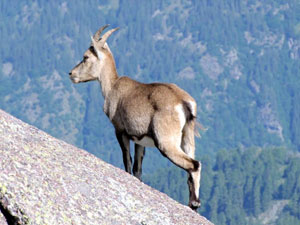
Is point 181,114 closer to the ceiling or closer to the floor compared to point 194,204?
closer to the ceiling

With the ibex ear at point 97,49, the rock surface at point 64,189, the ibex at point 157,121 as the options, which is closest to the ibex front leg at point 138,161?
the ibex at point 157,121

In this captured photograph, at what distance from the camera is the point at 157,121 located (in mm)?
19359

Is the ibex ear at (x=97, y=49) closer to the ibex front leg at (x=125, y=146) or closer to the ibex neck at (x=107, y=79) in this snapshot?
the ibex neck at (x=107, y=79)

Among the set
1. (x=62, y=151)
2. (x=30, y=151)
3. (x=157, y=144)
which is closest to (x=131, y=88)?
(x=157, y=144)

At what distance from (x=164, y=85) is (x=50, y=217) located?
736 cm

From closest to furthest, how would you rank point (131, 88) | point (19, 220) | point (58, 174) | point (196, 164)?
1. point (19, 220)
2. point (58, 174)
3. point (196, 164)
4. point (131, 88)

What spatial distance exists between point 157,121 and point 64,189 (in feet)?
17.6

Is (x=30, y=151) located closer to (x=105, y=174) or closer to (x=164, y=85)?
(x=105, y=174)

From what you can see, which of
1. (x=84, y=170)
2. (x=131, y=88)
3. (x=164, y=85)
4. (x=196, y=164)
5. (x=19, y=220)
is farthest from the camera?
(x=131, y=88)

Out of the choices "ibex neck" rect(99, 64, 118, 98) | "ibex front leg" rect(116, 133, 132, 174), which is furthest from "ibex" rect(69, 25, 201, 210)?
"ibex neck" rect(99, 64, 118, 98)

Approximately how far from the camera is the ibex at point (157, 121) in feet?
62.5

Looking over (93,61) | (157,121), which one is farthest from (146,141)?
(93,61)

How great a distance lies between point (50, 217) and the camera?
43.8 feet

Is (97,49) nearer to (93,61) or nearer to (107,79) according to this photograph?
(93,61)
